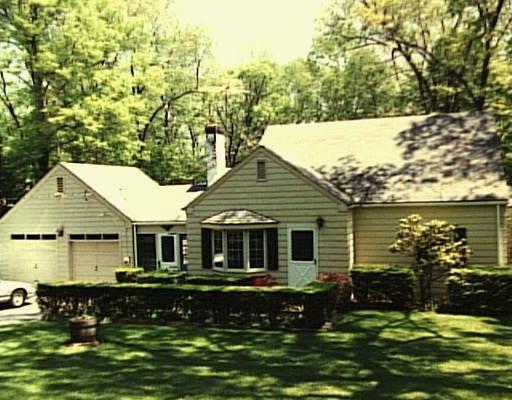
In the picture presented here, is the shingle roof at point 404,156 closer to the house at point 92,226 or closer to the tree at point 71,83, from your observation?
the house at point 92,226

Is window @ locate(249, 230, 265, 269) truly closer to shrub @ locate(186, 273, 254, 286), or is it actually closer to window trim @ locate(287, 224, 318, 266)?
window trim @ locate(287, 224, 318, 266)

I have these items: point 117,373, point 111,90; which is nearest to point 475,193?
point 117,373

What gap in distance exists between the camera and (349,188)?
17.5 metres

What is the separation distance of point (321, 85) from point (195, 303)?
26.9 meters

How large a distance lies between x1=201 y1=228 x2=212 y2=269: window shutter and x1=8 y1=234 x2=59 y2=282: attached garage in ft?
26.5

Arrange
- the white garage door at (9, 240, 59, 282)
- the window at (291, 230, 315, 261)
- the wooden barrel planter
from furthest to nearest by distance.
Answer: the white garage door at (9, 240, 59, 282)
the window at (291, 230, 315, 261)
the wooden barrel planter

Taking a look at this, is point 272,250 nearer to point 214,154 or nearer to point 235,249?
point 235,249

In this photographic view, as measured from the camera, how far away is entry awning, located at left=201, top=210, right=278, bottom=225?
17.2 metres

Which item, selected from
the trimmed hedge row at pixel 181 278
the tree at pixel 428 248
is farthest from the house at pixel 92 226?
the tree at pixel 428 248

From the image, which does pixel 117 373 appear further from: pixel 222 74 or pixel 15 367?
pixel 222 74

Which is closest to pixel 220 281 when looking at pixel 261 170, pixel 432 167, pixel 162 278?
pixel 162 278

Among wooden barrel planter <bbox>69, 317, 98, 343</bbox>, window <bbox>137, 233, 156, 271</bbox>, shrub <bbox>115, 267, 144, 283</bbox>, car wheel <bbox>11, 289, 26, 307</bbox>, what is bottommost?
car wheel <bbox>11, 289, 26, 307</bbox>

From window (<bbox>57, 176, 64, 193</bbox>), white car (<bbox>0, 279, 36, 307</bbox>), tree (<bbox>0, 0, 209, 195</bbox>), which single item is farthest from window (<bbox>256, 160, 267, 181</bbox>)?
tree (<bbox>0, 0, 209, 195</bbox>)

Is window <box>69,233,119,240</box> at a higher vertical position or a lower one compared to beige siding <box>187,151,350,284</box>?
lower
